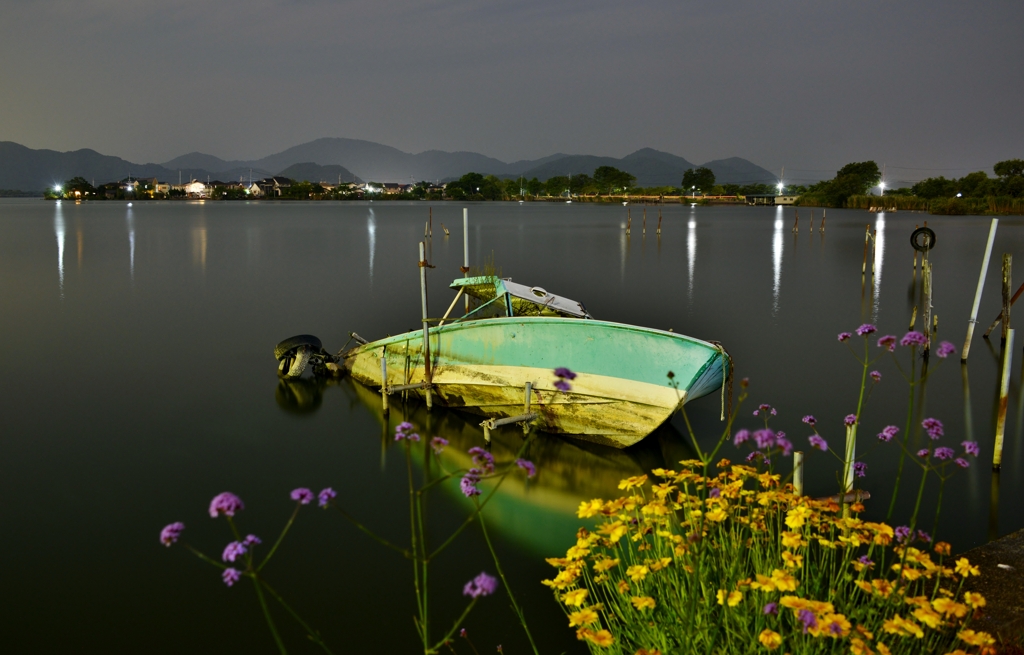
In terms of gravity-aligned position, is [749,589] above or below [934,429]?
below

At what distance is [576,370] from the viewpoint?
37.3 ft

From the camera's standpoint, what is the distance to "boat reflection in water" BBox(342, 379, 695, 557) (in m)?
9.83

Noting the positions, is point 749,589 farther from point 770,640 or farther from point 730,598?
point 770,640

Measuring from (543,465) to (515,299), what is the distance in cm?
341

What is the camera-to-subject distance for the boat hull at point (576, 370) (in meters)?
11.0

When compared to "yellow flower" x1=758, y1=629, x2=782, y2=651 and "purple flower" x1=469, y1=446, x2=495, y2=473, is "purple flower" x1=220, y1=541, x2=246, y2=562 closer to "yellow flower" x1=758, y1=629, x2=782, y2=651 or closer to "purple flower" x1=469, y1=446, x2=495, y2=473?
"purple flower" x1=469, y1=446, x2=495, y2=473

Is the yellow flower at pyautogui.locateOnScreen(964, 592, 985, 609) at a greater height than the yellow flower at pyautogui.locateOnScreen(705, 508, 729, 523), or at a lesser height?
lesser

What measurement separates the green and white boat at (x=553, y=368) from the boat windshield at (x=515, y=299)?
0.08ft

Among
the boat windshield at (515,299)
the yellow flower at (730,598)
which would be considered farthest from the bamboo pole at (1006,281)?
the yellow flower at (730,598)

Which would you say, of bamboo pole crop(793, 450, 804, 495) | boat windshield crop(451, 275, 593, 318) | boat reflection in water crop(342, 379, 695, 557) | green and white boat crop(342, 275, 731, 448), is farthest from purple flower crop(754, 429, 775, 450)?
boat windshield crop(451, 275, 593, 318)

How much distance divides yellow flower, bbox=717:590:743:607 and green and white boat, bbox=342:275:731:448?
18.5 ft

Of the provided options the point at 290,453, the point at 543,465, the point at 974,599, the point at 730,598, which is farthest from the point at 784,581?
the point at 290,453

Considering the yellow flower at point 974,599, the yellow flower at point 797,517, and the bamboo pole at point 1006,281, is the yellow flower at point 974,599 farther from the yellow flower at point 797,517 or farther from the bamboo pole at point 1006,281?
the bamboo pole at point 1006,281

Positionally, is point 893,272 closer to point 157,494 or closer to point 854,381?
point 854,381
